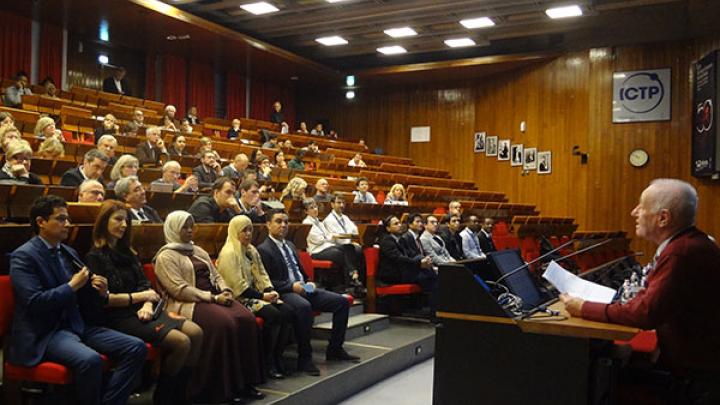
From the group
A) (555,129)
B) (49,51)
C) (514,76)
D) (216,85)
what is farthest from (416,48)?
(49,51)

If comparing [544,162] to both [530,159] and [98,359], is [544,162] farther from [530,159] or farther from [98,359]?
[98,359]

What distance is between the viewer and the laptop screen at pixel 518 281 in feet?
8.30

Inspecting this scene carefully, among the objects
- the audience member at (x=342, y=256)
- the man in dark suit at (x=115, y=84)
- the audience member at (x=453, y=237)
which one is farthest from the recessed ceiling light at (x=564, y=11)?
the man in dark suit at (x=115, y=84)

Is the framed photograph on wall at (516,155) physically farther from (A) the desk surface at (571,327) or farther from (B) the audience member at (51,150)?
(A) the desk surface at (571,327)

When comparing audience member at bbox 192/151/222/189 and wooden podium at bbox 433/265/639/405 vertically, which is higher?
audience member at bbox 192/151/222/189

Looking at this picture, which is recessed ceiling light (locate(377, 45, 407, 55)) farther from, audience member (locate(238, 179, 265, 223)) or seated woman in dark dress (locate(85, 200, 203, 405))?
seated woman in dark dress (locate(85, 200, 203, 405))

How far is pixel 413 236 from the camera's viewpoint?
5840 mm

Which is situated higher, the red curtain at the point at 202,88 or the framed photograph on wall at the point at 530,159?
the red curtain at the point at 202,88

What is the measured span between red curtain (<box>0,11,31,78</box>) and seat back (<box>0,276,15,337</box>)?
8752mm

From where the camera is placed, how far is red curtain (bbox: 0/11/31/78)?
9.98m

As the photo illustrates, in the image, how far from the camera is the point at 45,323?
2.54 meters

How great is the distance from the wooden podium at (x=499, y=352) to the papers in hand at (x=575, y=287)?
9 centimetres

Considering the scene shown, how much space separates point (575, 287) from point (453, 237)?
165 inches

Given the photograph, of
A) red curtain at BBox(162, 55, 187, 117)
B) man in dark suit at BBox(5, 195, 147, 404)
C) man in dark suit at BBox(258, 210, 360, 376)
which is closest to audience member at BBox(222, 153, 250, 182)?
man in dark suit at BBox(258, 210, 360, 376)
